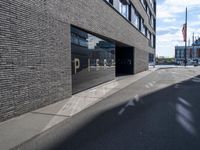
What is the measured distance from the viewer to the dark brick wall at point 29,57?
6.87 meters

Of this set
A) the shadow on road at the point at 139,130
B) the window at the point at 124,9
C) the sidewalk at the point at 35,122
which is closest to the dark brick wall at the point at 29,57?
the sidewalk at the point at 35,122

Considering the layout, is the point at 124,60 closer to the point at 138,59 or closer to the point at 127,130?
the point at 138,59

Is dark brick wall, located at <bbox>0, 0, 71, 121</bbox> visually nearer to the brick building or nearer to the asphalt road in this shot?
the brick building

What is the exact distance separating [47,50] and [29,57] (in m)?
1.20

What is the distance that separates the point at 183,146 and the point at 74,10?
785 cm

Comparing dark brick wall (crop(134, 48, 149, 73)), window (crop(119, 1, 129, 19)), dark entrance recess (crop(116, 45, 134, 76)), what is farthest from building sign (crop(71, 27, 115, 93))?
dark brick wall (crop(134, 48, 149, 73))

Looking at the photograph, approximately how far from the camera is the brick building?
275 inches

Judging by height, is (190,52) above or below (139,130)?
above

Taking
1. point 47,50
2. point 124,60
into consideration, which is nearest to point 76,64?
point 47,50

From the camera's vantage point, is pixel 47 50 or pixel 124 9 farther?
pixel 124 9

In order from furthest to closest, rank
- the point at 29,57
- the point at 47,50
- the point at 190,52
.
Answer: the point at 190,52 → the point at 47,50 → the point at 29,57

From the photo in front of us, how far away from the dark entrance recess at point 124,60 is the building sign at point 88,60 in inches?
317

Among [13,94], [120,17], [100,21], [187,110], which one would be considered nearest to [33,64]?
[13,94]

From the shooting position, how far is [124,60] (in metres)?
27.7
